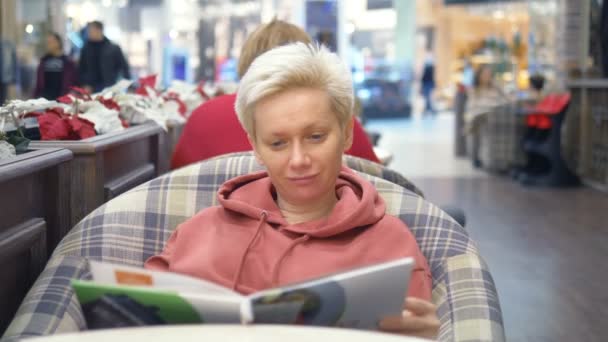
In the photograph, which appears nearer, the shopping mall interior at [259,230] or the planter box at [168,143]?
the shopping mall interior at [259,230]

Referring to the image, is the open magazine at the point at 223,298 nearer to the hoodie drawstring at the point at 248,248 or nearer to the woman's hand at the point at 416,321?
the woman's hand at the point at 416,321

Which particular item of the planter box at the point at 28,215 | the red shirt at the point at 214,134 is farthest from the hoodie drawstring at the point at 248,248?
the red shirt at the point at 214,134

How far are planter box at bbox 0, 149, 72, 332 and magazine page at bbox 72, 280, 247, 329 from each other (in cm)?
63

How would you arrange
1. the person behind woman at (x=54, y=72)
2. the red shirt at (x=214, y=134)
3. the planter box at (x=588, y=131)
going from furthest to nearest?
the person behind woman at (x=54, y=72)
the planter box at (x=588, y=131)
the red shirt at (x=214, y=134)

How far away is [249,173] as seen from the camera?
2.12 meters

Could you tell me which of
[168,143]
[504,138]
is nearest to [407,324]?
[168,143]

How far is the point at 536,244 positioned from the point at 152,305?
4.97 metres

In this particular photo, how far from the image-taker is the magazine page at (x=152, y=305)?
1324 mm

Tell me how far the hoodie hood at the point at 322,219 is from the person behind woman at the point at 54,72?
7267mm

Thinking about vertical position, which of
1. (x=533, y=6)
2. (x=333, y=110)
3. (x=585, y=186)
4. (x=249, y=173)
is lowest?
(x=585, y=186)

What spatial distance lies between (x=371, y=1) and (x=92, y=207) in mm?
20121

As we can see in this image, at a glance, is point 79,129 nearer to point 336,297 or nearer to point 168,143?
point 336,297

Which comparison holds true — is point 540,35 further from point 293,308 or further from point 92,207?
point 293,308

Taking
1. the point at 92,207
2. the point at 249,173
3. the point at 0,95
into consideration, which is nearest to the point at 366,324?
the point at 249,173
